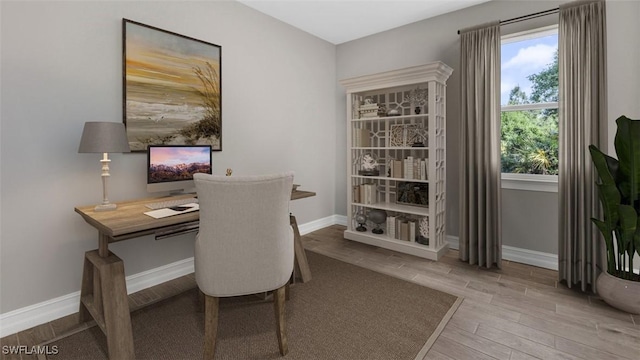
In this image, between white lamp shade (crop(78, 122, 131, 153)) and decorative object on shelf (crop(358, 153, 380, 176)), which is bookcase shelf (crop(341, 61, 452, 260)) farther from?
white lamp shade (crop(78, 122, 131, 153))

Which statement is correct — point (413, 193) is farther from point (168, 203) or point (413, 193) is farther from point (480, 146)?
point (168, 203)

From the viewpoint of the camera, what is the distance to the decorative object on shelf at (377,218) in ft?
12.2

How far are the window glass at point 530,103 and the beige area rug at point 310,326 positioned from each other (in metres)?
1.72

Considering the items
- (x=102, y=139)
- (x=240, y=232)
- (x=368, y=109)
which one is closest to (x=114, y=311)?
(x=240, y=232)

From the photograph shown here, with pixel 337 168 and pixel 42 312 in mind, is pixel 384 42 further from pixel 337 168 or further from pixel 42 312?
pixel 42 312

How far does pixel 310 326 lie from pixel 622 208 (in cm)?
218

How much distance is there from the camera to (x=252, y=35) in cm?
336

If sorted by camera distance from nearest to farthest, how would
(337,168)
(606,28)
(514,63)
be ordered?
(606,28) < (514,63) < (337,168)

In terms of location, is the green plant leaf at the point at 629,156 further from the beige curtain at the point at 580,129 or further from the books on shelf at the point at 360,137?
the books on shelf at the point at 360,137

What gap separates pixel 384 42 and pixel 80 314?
4112 millimetres

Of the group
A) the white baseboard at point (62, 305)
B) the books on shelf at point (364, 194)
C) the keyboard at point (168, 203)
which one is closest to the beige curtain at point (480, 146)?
the books on shelf at point (364, 194)

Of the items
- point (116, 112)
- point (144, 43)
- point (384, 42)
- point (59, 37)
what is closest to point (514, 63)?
point (384, 42)

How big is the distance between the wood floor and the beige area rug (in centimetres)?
15

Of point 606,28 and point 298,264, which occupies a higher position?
point 606,28
